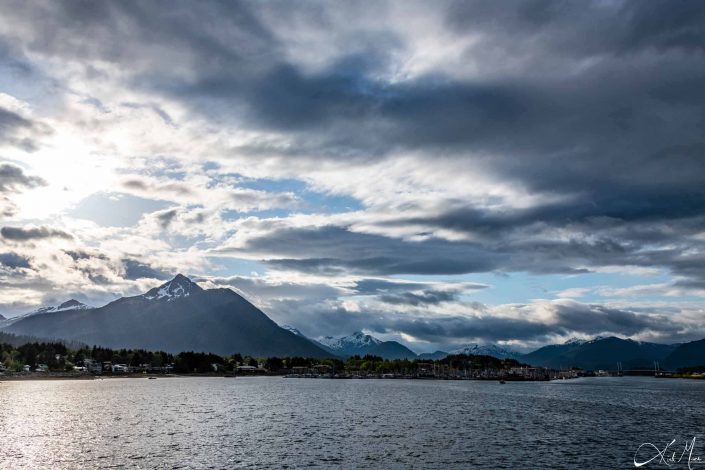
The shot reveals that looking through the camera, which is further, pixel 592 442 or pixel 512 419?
pixel 512 419

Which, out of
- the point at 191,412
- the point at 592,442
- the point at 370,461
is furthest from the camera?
the point at 191,412

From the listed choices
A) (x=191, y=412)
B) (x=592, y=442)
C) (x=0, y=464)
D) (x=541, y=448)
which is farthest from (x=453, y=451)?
(x=191, y=412)

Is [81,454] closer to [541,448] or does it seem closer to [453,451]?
[453,451]

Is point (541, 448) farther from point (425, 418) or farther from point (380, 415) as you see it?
point (380, 415)

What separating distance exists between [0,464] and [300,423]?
220ft

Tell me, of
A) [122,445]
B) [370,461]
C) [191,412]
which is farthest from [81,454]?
[191,412]

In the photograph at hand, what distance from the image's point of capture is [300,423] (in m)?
138

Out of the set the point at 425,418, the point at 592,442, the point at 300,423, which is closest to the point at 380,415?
the point at 425,418

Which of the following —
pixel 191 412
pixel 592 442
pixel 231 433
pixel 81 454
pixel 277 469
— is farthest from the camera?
pixel 191 412

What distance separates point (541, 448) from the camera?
102 m

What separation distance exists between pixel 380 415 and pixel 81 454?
85.5m

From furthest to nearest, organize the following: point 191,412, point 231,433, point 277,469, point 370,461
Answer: point 191,412, point 231,433, point 370,461, point 277,469

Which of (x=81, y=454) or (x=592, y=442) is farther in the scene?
(x=592, y=442)

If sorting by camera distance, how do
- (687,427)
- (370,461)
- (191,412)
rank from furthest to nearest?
(191,412), (687,427), (370,461)
